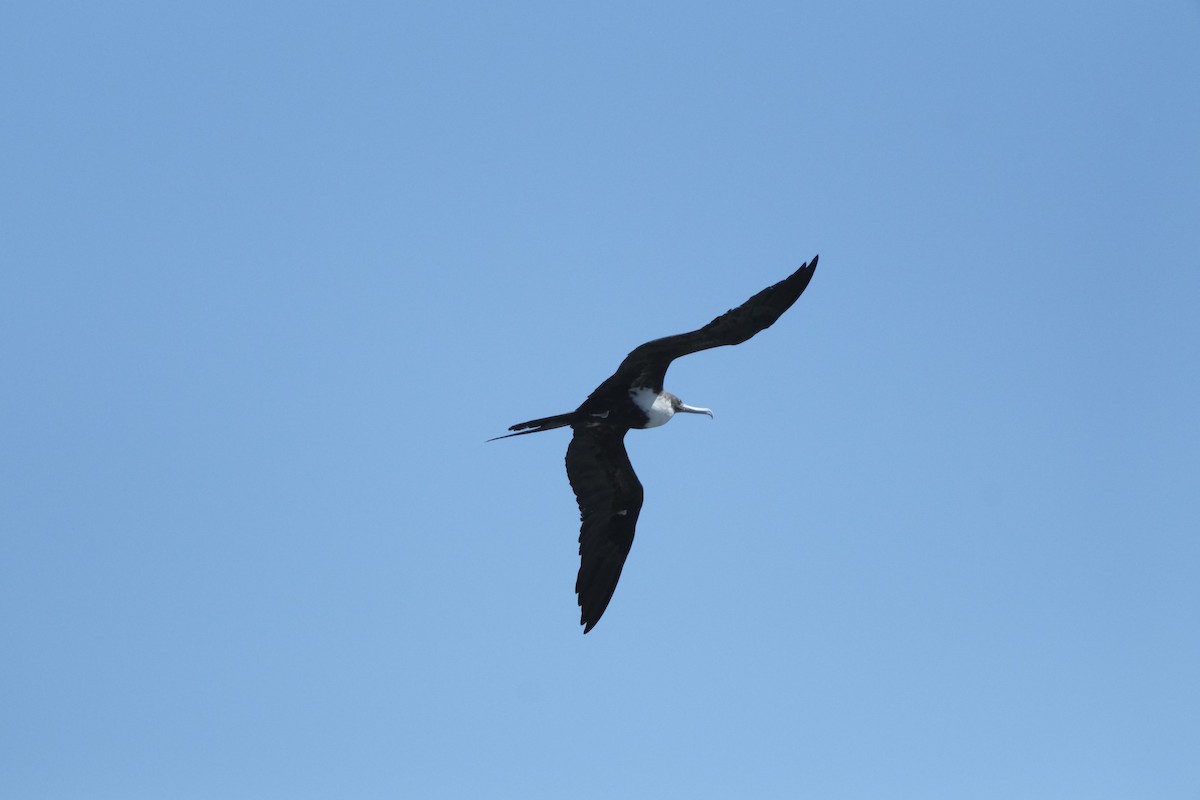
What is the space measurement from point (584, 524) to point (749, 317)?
353cm

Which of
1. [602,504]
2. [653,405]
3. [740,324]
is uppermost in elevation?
[653,405]

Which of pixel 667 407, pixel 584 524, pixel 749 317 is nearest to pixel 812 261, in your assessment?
pixel 749 317

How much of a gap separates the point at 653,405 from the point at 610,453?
91 cm

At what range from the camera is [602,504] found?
15672 mm

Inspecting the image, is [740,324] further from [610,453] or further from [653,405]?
[610,453]

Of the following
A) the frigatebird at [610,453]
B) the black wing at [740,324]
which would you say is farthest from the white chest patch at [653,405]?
the black wing at [740,324]

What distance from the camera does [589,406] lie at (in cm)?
1470

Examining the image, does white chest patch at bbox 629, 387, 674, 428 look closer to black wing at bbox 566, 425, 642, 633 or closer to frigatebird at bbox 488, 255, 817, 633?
frigatebird at bbox 488, 255, 817, 633

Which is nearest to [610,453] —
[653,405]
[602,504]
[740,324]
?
[602,504]

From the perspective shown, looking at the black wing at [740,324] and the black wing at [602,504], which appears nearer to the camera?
the black wing at [740,324]

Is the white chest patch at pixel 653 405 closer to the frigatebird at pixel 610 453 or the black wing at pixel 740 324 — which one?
the frigatebird at pixel 610 453

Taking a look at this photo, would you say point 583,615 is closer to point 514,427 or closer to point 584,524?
point 584,524

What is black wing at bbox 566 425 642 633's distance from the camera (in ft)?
50.3

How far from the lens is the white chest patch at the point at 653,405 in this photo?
14.8m
